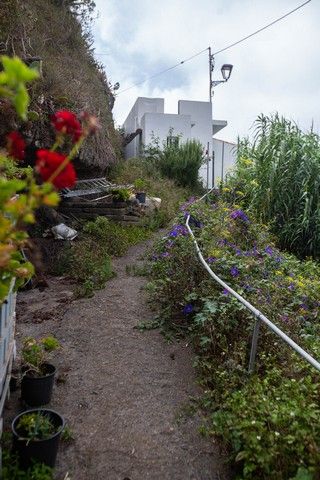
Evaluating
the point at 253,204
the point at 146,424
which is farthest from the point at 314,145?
the point at 146,424

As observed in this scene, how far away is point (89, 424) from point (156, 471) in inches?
23.7

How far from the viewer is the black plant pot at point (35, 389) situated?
2830 mm

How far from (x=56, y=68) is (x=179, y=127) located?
8.22 metres

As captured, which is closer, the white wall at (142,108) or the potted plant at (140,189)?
the potted plant at (140,189)

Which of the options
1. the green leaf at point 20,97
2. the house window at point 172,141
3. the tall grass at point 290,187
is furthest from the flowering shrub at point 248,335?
the house window at point 172,141

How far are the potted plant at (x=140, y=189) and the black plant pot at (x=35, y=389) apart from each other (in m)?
6.68

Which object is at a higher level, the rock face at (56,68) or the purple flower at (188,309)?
the rock face at (56,68)

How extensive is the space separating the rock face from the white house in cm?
278

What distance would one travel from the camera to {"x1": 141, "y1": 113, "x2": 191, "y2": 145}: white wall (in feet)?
49.2

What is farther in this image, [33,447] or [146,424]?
[146,424]

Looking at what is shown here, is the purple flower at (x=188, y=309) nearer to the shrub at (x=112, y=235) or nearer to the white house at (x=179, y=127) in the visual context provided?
the shrub at (x=112, y=235)

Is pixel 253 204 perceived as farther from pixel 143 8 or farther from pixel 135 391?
pixel 143 8

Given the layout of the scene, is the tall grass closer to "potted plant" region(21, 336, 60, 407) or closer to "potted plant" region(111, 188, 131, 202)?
"potted plant" region(111, 188, 131, 202)

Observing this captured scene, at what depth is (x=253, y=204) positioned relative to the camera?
692 centimetres
